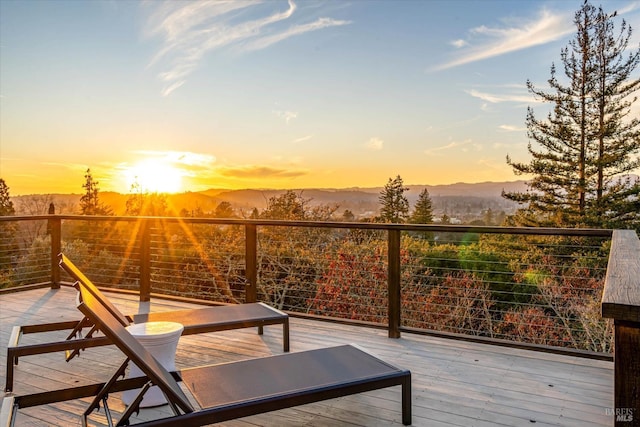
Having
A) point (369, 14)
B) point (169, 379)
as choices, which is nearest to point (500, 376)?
point (169, 379)

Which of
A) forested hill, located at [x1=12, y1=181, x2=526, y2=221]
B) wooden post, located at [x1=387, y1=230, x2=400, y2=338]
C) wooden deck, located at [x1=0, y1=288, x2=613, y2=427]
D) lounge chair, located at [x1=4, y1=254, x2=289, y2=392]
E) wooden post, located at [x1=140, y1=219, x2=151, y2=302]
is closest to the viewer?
wooden deck, located at [x1=0, y1=288, x2=613, y2=427]

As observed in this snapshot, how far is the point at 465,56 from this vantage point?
34.4 ft

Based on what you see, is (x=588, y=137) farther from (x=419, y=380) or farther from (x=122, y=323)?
(x=122, y=323)

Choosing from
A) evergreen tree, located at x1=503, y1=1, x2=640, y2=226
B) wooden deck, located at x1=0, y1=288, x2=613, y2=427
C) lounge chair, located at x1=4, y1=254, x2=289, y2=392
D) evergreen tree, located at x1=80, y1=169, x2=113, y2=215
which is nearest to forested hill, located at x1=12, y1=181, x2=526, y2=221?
evergreen tree, located at x1=80, y1=169, x2=113, y2=215

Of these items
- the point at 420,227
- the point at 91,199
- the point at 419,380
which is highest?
the point at 91,199

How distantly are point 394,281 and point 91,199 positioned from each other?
18.8 metres

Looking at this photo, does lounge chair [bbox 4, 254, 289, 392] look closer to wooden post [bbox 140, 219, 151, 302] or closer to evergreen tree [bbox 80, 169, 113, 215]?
wooden post [bbox 140, 219, 151, 302]

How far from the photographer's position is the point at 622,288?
127cm

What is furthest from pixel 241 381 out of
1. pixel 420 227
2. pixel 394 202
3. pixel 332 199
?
pixel 394 202

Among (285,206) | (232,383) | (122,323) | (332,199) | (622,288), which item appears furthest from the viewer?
(332,199)

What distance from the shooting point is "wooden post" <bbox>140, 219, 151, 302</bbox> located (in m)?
5.52

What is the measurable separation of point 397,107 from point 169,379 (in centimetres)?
906

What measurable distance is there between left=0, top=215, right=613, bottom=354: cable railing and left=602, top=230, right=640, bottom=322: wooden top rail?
5.17ft

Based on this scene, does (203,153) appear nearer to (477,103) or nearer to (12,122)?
(12,122)
